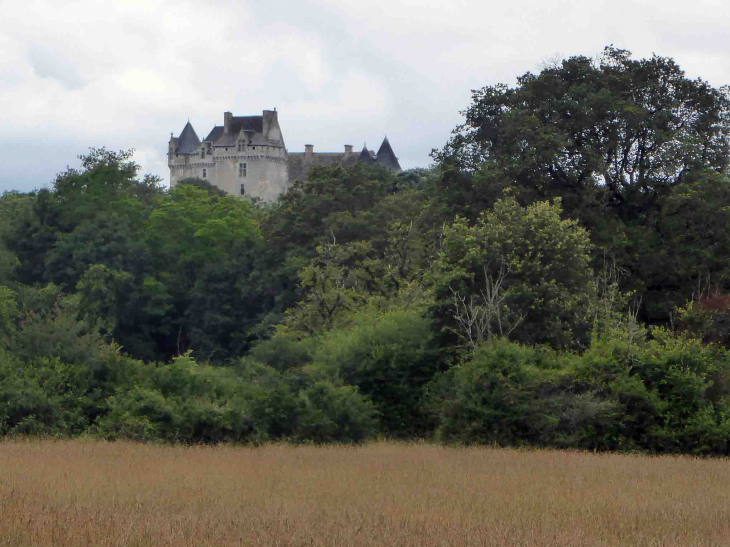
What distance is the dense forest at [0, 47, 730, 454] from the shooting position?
78.4ft

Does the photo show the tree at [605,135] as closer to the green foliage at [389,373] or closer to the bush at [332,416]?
the green foliage at [389,373]

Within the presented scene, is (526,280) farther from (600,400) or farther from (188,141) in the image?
(188,141)

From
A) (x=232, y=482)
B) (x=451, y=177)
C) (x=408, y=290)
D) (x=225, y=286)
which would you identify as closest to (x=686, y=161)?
(x=451, y=177)

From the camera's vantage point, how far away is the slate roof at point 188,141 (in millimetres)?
156375

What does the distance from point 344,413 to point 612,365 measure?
6.28 m

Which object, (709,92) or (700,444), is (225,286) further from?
(700,444)

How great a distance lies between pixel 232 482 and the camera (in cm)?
1608

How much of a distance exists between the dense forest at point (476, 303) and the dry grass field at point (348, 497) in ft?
7.32

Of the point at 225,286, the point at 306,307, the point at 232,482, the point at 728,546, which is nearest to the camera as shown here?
the point at 728,546

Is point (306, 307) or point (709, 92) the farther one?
point (306, 307)

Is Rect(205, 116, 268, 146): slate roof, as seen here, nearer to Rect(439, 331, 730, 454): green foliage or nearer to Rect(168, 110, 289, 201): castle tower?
Rect(168, 110, 289, 201): castle tower

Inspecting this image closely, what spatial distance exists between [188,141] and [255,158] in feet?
56.3

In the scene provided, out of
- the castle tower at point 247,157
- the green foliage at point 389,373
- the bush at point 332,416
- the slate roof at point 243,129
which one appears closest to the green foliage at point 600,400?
the bush at point 332,416

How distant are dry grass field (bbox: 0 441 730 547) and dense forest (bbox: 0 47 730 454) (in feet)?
A: 7.32
